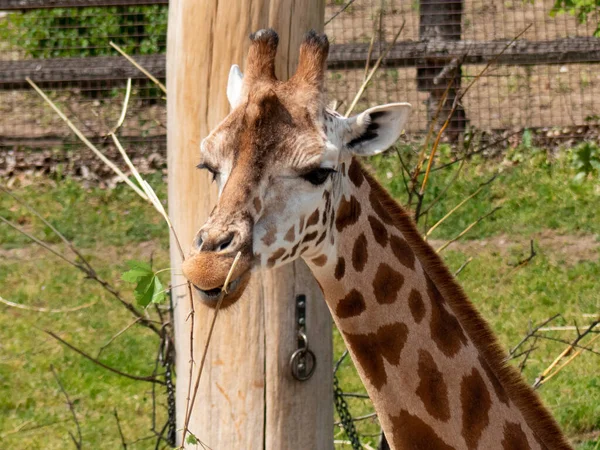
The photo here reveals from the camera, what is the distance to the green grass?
18.9 ft

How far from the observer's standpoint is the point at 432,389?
9.86 feet

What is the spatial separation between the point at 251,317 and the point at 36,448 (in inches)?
105

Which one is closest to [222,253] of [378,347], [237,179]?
[237,179]

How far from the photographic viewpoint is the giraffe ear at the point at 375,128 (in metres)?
2.86

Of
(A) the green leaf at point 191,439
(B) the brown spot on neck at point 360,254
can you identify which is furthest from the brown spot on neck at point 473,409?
(A) the green leaf at point 191,439

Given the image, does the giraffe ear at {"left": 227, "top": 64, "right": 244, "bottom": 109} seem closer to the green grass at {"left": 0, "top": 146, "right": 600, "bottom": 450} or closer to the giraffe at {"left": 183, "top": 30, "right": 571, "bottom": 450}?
the giraffe at {"left": 183, "top": 30, "right": 571, "bottom": 450}

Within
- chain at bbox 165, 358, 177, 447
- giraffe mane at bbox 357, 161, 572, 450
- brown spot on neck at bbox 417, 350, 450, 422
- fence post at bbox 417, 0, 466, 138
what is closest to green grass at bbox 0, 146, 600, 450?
fence post at bbox 417, 0, 466, 138

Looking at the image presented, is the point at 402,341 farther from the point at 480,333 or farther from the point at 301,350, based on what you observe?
the point at 301,350

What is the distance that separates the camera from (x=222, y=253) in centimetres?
258

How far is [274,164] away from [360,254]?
43cm

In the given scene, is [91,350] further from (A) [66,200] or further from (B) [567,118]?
(B) [567,118]

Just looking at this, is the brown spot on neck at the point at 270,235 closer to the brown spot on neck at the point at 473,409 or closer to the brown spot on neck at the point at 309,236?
the brown spot on neck at the point at 309,236

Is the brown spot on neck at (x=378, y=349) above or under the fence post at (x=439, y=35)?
under

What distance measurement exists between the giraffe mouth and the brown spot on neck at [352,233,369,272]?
1.43ft
